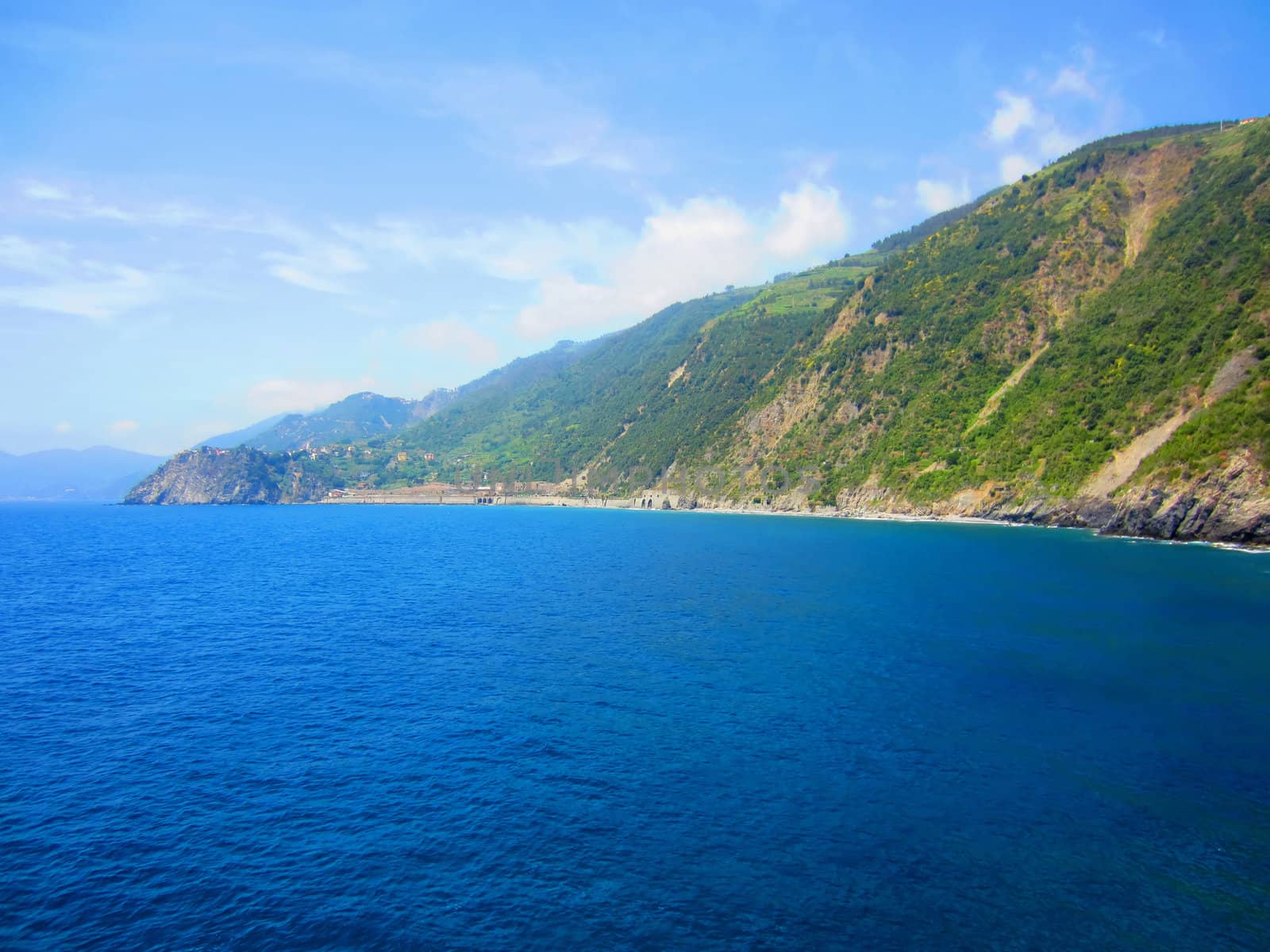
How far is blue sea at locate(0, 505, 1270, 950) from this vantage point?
19594 mm

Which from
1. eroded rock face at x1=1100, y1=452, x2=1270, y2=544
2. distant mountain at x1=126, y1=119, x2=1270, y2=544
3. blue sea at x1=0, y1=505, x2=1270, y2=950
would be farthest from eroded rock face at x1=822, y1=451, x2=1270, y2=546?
blue sea at x1=0, y1=505, x2=1270, y2=950

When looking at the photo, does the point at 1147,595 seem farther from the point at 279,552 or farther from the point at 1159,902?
the point at 279,552

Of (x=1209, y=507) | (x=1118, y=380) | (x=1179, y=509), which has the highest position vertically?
(x=1118, y=380)

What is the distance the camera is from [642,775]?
93.0ft

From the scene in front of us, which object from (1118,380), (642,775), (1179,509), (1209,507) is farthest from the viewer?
(1118,380)

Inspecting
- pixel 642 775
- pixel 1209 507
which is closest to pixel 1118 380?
pixel 1209 507

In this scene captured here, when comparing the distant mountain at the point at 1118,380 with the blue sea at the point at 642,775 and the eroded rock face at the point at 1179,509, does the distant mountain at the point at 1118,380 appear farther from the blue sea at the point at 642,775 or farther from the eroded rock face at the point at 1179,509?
the blue sea at the point at 642,775

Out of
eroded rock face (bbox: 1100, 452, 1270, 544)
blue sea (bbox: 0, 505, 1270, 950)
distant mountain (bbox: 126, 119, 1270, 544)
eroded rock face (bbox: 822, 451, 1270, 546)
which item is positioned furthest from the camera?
distant mountain (bbox: 126, 119, 1270, 544)

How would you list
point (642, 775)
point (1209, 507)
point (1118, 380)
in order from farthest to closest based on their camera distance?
point (1118, 380), point (1209, 507), point (642, 775)

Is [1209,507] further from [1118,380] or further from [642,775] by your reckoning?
[642,775]

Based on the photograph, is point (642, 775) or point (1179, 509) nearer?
point (642, 775)

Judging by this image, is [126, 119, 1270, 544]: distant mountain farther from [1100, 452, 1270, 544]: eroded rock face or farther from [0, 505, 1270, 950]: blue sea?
[0, 505, 1270, 950]: blue sea

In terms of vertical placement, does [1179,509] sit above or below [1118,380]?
below

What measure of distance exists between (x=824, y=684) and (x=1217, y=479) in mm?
88876
